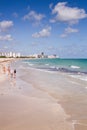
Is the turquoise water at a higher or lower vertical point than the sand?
lower

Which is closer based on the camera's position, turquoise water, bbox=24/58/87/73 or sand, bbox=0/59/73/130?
sand, bbox=0/59/73/130

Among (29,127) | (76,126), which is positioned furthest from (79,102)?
(29,127)

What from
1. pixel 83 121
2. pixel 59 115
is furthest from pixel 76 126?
pixel 59 115

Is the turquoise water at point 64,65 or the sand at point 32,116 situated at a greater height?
the sand at point 32,116

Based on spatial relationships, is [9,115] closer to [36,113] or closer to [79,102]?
[36,113]

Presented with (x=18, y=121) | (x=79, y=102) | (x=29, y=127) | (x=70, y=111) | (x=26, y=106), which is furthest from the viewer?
(x=79, y=102)

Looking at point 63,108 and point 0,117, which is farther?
point 63,108

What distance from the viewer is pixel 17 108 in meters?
10.8

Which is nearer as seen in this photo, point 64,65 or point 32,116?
point 32,116

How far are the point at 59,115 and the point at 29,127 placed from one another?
2.11 meters

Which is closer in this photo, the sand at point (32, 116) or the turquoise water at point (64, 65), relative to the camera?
the sand at point (32, 116)

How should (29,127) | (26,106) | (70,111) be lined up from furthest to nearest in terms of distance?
(26,106)
(70,111)
(29,127)

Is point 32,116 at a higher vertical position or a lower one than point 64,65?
higher

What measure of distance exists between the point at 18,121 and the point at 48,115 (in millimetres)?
1531
